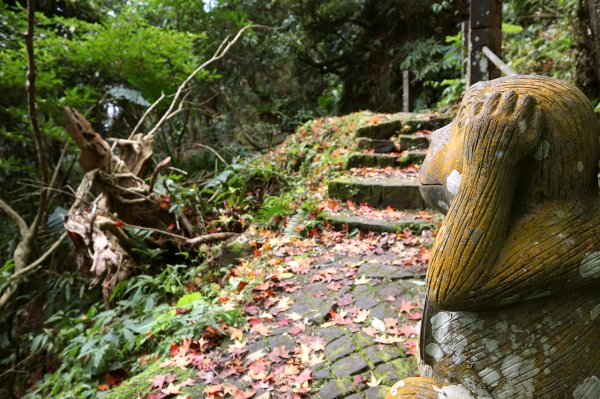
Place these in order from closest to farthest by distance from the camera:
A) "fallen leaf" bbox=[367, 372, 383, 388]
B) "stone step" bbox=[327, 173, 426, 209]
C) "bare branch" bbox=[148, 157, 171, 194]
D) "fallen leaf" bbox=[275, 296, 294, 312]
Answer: "fallen leaf" bbox=[367, 372, 383, 388] → "fallen leaf" bbox=[275, 296, 294, 312] → "stone step" bbox=[327, 173, 426, 209] → "bare branch" bbox=[148, 157, 171, 194]

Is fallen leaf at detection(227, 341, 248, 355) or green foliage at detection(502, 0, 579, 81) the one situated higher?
green foliage at detection(502, 0, 579, 81)

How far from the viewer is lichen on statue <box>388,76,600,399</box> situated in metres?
1.06

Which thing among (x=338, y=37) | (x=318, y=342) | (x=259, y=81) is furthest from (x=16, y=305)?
(x=338, y=37)

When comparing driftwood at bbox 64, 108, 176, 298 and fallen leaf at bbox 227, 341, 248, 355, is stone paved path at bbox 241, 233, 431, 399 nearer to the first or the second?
fallen leaf at bbox 227, 341, 248, 355

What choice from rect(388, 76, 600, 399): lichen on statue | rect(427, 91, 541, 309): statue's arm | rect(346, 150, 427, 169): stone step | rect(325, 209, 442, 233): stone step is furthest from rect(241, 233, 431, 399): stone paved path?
rect(346, 150, 427, 169): stone step

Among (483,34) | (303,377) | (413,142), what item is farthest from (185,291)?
(483,34)

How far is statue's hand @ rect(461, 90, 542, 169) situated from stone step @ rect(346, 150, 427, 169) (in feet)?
14.5

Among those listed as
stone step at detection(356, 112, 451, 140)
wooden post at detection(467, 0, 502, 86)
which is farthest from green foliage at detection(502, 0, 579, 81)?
stone step at detection(356, 112, 451, 140)

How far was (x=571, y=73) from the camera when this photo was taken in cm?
475

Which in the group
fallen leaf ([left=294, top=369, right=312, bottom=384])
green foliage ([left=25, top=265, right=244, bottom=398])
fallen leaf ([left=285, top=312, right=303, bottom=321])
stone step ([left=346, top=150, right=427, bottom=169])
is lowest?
green foliage ([left=25, top=265, right=244, bottom=398])

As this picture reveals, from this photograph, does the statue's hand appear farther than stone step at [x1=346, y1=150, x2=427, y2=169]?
No

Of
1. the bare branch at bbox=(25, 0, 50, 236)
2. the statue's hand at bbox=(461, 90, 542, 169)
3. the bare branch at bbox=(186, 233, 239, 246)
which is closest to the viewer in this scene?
the statue's hand at bbox=(461, 90, 542, 169)

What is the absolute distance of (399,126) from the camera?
6.60m

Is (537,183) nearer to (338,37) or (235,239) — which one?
(235,239)
